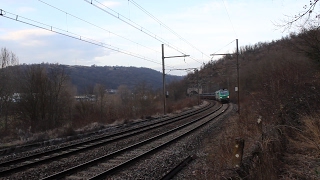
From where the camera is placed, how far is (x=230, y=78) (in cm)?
8281

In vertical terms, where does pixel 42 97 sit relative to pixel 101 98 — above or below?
above

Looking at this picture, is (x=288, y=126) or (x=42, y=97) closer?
(x=288, y=126)

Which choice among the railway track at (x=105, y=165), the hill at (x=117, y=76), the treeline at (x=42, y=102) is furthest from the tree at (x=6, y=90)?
the hill at (x=117, y=76)

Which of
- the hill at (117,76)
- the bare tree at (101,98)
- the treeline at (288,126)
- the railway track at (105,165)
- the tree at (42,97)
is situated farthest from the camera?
the hill at (117,76)

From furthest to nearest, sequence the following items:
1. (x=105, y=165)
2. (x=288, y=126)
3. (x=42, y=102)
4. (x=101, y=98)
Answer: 1. (x=101, y=98)
2. (x=42, y=102)
3. (x=288, y=126)
4. (x=105, y=165)

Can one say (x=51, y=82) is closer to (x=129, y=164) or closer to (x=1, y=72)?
(x=1, y=72)

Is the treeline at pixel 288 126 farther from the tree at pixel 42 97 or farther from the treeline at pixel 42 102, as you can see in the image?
the tree at pixel 42 97

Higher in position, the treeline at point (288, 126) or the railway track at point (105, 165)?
the treeline at point (288, 126)

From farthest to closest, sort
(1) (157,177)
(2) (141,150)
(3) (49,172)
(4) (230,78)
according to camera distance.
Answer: (4) (230,78) → (2) (141,150) → (3) (49,172) → (1) (157,177)

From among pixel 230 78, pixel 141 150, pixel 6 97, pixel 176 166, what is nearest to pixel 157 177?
pixel 176 166

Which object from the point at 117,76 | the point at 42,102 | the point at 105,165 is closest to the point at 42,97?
the point at 42,102

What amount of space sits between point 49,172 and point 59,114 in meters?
33.8

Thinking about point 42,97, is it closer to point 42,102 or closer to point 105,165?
point 42,102

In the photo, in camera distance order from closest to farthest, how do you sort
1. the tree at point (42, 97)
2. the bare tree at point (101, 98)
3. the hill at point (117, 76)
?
the bare tree at point (101, 98) → the tree at point (42, 97) → the hill at point (117, 76)
